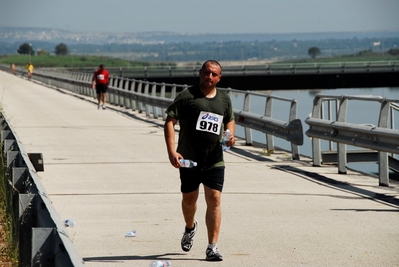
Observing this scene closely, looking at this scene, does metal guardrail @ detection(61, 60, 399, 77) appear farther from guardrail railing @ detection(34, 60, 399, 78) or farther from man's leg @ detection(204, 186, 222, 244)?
man's leg @ detection(204, 186, 222, 244)

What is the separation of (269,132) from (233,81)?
7712 centimetres

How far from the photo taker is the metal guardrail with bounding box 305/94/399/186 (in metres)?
12.9

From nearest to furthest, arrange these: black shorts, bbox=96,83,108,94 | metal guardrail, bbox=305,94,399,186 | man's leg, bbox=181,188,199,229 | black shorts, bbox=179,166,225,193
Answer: black shorts, bbox=179,166,225,193, man's leg, bbox=181,188,199,229, metal guardrail, bbox=305,94,399,186, black shorts, bbox=96,83,108,94

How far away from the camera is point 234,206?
11.6m

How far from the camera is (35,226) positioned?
6469mm

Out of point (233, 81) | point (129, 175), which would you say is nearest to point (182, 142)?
point (129, 175)

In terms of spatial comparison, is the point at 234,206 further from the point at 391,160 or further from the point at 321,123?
the point at 391,160

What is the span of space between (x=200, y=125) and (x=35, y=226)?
2142 mm

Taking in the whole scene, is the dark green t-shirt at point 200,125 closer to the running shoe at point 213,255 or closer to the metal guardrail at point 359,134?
the running shoe at point 213,255

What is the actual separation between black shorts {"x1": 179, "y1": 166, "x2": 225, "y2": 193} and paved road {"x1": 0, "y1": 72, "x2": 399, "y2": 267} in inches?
25.4

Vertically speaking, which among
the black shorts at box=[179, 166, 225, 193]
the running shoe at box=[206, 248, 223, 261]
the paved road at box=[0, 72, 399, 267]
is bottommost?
the paved road at box=[0, 72, 399, 267]

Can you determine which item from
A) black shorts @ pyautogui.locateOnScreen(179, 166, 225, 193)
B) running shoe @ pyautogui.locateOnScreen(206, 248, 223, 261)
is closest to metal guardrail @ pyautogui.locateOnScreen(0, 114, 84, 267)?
black shorts @ pyautogui.locateOnScreen(179, 166, 225, 193)

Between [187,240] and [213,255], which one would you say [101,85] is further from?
[213,255]

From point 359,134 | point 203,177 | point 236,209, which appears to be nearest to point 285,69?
point 359,134
